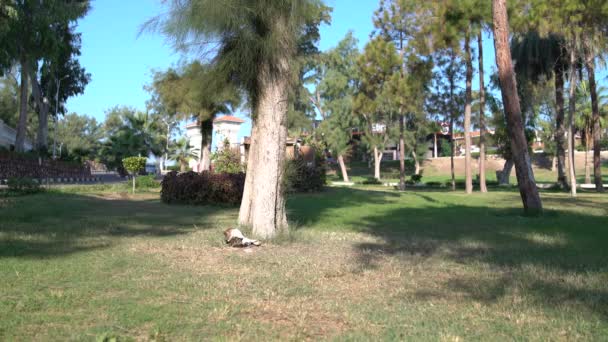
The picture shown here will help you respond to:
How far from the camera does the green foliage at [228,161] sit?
73.8 feet

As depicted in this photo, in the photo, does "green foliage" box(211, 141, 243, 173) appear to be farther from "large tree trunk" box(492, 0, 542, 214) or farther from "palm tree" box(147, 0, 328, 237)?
"palm tree" box(147, 0, 328, 237)

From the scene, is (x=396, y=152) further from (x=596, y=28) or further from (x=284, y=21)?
(x=284, y=21)

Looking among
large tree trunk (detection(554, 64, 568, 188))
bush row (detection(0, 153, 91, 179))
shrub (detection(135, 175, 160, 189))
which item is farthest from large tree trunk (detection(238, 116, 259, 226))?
large tree trunk (detection(554, 64, 568, 188))

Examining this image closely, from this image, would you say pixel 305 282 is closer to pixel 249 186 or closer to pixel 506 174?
pixel 249 186

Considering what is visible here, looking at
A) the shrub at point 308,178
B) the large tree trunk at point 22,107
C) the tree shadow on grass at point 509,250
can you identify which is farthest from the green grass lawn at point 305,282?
the large tree trunk at point 22,107

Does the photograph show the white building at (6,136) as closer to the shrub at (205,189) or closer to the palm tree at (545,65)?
the shrub at (205,189)

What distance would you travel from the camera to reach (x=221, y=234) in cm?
976

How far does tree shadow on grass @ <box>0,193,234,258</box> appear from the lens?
8.36 metres

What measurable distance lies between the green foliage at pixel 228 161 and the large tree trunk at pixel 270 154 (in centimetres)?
1304

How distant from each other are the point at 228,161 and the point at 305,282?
1715cm

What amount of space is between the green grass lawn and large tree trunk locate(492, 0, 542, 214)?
2420mm

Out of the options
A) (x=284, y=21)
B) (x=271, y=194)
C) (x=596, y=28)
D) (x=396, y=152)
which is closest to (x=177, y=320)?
(x=271, y=194)

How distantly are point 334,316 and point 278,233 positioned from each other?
4.52 m

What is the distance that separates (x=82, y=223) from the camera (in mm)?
11414
